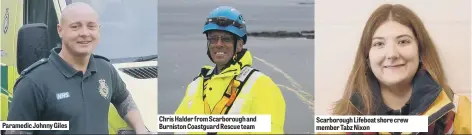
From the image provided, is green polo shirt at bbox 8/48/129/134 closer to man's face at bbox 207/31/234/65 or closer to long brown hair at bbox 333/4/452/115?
man's face at bbox 207/31/234/65

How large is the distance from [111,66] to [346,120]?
1591mm

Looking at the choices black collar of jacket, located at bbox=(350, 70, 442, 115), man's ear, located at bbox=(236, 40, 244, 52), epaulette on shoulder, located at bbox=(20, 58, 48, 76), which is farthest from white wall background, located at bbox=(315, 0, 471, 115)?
epaulette on shoulder, located at bbox=(20, 58, 48, 76)

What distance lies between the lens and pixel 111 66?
11.6ft

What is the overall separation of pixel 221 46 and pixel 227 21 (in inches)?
6.5

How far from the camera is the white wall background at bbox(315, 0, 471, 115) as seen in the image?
134 inches

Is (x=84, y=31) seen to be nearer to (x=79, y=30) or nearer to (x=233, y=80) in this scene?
(x=79, y=30)

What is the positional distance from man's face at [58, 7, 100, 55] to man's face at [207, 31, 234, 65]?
752 millimetres

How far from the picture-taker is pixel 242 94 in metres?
3.41

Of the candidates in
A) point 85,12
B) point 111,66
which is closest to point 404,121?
point 111,66

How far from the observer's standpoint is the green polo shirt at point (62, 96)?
3.40 metres

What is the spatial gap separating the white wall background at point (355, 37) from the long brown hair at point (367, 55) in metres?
0.04

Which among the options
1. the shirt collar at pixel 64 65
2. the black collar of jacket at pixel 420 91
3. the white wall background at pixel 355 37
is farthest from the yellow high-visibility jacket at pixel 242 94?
the shirt collar at pixel 64 65

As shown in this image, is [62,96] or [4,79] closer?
[62,96]

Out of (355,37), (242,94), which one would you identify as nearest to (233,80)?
(242,94)
